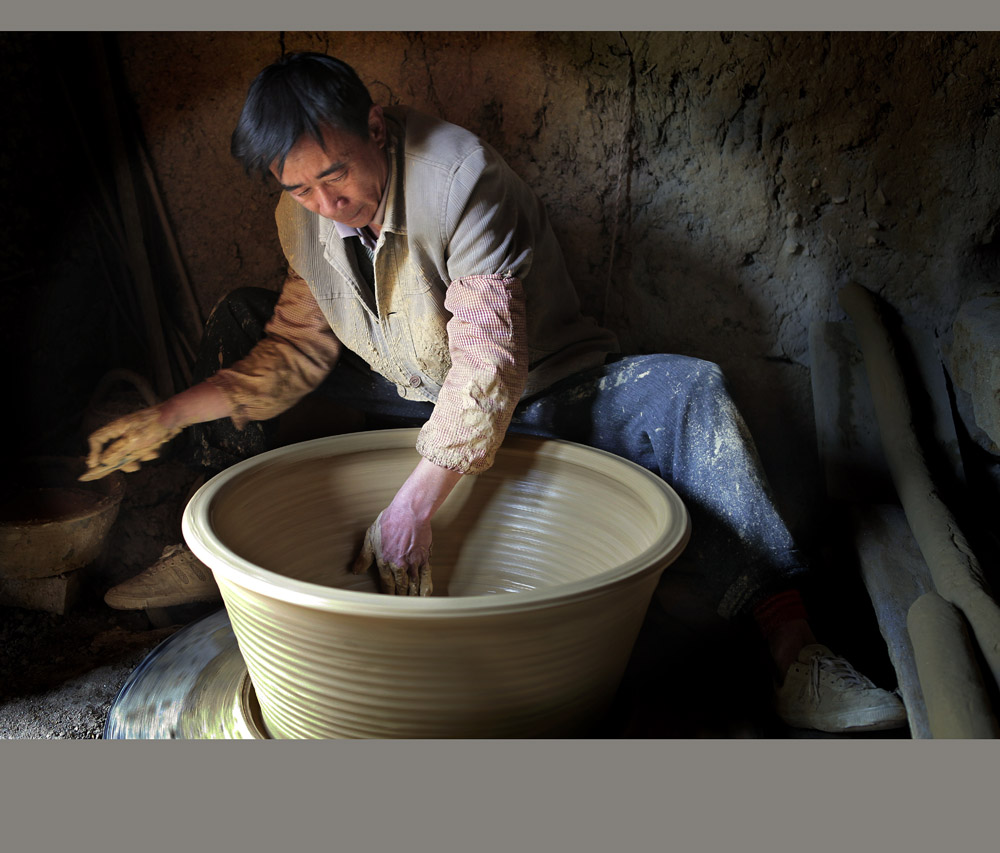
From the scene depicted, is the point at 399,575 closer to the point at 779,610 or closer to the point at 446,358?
the point at 446,358

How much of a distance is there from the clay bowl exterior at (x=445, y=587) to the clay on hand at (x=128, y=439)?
237 millimetres

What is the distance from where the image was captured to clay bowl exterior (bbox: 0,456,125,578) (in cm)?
145

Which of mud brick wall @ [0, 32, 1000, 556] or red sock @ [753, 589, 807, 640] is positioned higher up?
mud brick wall @ [0, 32, 1000, 556]

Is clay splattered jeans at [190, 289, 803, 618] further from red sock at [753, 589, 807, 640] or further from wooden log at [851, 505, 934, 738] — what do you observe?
wooden log at [851, 505, 934, 738]

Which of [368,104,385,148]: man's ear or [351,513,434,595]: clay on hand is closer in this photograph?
[368,104,385,148]: man's ear

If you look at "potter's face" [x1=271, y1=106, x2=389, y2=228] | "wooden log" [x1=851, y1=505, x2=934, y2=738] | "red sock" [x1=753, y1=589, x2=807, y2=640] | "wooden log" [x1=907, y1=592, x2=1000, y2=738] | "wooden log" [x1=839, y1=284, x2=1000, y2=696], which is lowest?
"red sock" [x1=753, y1=589, x2=807, y2=640]

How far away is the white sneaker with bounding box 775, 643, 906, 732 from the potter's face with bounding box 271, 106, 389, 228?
1.02 meters

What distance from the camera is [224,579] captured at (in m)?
1.08

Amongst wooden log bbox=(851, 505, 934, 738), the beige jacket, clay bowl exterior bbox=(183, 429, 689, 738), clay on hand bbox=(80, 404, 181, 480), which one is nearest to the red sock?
wooden log bbox=(851, 505, 934, 738)

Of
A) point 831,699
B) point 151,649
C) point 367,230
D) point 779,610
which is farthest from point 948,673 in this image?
point 151,649

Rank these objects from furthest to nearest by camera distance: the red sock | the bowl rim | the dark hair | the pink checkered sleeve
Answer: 1. the red sock
2. the pink checkered sleeve
3. the dark hair
4. the bowl rim

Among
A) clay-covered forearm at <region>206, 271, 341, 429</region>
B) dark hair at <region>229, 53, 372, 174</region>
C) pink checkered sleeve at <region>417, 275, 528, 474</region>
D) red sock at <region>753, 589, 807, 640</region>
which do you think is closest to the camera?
dark hair at <region>229, 53, 372, 174</region>

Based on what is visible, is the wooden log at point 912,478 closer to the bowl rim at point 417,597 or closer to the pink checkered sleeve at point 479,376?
the bowl rim at point 417,597

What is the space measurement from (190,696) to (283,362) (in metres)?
0.63
